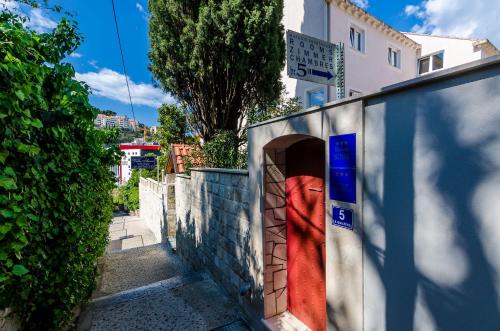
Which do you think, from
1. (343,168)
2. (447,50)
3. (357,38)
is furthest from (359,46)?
(343,168)

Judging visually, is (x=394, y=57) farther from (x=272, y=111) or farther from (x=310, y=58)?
(x=310, y=58)

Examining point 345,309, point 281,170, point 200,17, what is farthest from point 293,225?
point 200,17

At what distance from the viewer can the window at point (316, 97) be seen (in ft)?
31.0

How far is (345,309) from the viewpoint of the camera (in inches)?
86.5

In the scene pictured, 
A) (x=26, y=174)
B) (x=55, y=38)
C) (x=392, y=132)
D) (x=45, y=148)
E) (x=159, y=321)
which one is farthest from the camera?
(x=159, y=321)

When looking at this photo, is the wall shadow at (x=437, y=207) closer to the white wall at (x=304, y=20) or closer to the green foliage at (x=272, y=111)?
the green foliage at (x=272, y=111)

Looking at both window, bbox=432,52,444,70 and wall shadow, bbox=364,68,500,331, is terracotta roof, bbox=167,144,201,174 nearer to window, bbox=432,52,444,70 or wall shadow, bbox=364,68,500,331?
wall shadow, bbox=364,68,500,331

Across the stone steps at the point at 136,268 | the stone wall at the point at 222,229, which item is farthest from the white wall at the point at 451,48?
the stone steps at the point at 136,268

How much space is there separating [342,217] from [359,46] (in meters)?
10.8

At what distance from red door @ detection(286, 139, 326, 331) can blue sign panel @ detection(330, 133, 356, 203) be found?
15.1 inches

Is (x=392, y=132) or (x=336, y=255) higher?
(x=392, y=132)

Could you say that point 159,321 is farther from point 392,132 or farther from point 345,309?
point 392,132

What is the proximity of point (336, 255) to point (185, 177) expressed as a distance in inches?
199

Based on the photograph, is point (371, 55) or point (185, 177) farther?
point (371, 55)
